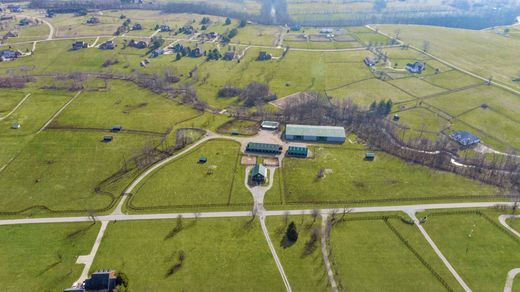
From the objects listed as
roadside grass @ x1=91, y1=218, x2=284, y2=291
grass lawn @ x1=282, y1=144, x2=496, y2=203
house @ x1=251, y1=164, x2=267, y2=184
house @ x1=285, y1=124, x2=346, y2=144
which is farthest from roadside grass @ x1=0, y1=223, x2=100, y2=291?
house @ x1=285, y1=124, x2=346, y2=144

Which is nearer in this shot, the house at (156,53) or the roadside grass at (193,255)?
the roadside grass at (193,255)

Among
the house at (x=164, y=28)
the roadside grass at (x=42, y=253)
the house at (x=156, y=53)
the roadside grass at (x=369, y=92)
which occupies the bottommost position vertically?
the roadside grass at (x=42, y=253)

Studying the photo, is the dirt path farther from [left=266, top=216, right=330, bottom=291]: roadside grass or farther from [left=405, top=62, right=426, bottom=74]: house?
[left=405, top=62, right=426, bottom=74]: house

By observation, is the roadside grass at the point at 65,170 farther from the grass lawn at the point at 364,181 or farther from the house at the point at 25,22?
the house at the point at 25,22

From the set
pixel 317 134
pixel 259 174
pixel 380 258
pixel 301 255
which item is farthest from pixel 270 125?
pixel 380 258

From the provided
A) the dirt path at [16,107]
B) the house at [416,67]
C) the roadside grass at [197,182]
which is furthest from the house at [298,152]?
the dirt path at [16,107]

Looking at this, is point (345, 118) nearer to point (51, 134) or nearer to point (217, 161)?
point (217, 161)

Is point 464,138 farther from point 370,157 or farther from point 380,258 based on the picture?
point 380,258

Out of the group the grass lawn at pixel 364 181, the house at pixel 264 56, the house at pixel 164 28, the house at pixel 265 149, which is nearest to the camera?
the grass lawn at pixel 364 181
